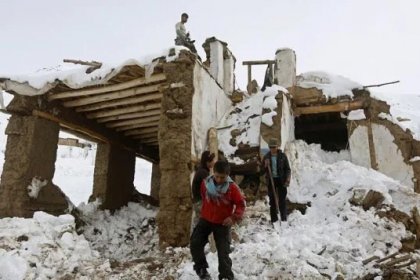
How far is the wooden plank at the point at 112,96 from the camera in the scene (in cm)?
800

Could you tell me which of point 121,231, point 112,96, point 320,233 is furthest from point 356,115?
point 121,231

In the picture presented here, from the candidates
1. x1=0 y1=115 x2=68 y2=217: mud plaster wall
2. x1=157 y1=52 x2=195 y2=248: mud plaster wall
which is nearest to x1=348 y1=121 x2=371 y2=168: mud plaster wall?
x1=157 y1=52 x2=195 y2=248: mud plaster wall

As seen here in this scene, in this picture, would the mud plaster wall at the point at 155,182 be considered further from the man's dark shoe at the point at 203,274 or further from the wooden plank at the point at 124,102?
the man's dark shoe at the point at 203,274

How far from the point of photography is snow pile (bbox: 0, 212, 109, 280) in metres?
5.41

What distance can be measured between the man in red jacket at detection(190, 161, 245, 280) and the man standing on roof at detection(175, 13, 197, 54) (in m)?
5.93

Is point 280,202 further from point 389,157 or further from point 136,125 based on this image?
point 136,125

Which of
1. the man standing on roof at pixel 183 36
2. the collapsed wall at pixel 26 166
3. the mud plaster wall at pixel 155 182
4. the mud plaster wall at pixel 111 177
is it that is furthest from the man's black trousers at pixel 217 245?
the mud plaster wall at pixel 155 182

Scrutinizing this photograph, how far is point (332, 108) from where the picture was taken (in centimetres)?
1012

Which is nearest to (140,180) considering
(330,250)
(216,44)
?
(216,44)

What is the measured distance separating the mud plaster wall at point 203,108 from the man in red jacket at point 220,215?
8.31ft

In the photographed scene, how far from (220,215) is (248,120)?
5311 mm

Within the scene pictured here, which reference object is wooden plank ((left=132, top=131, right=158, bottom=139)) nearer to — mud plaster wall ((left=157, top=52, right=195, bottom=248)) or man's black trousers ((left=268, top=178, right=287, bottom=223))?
mud plaster wall ((left=157, top=52, right=195, bottom=248))

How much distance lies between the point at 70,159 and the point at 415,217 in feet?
85.7

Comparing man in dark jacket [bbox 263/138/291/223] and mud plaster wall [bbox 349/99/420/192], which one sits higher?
mud plaster wall [bbox 349/99/420/192]
